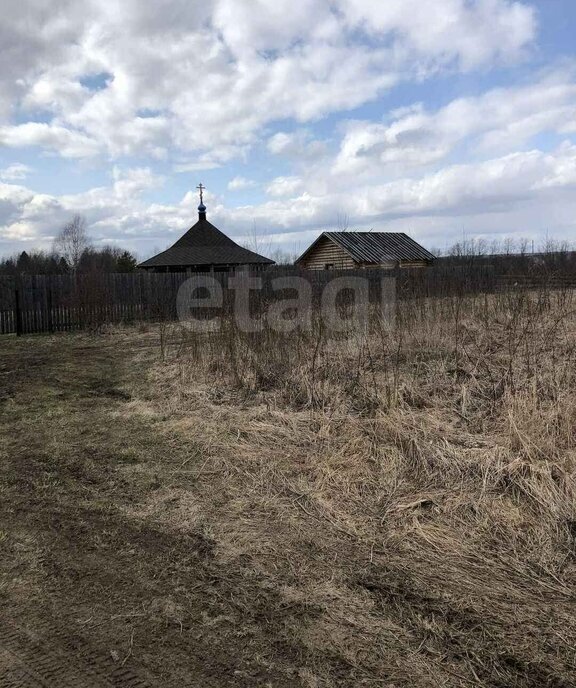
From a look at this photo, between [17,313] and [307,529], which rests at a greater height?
[17,313]

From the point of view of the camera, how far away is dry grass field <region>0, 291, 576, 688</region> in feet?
6.35

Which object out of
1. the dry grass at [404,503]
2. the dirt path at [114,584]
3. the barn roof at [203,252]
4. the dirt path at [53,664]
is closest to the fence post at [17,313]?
the dry grass at [404,503]

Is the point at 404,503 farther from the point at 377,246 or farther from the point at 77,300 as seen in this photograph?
the point at 377,246

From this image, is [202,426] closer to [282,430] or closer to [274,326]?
[282,430]

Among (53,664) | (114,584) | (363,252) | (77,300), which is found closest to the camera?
(53,664)

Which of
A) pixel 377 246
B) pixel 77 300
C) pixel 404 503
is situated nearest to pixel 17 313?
pixel 77 300

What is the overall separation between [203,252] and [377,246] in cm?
932

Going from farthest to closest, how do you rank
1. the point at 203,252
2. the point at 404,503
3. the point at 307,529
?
the point at 203,252
the point at 404,503
the point at 307,529

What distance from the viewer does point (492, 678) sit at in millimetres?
1799

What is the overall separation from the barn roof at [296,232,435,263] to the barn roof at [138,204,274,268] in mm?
3904

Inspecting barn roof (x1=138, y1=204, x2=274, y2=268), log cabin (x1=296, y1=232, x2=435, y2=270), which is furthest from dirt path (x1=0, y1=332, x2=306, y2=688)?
log cabin (x1=296, y1=232, x2=435, y2=270)

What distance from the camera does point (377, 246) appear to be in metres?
28.0

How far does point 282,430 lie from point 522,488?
2.03 m

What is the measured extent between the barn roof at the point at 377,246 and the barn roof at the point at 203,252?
3904 mm
